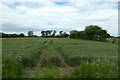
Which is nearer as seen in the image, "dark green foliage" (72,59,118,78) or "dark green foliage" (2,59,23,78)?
"dark green foliage" (2,59,23,78)

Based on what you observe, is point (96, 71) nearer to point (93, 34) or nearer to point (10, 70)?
point (10, 70)

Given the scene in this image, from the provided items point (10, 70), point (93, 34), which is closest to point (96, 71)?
point (10, 70)

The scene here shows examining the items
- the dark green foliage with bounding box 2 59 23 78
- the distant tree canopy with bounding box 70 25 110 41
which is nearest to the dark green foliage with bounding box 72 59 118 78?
the dark green foliage with bounding box 2 59 23 78

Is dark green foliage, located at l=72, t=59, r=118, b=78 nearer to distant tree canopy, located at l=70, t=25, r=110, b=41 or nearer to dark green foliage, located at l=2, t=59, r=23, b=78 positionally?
dark green foliage, located at l=2, t=59, r=23, b=78

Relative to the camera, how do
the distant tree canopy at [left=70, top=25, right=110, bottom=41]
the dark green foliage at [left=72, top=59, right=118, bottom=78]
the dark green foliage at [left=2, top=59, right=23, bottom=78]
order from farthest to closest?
the distant tree canopy at [left=70, top=25, right=110, bottom=41], the dark green foliage at [left=72, top=59, right=118, bottom=78], the dark green foliage at [left=2, top=59, right=23, bottom=78]

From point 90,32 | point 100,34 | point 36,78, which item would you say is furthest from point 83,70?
point 90,32

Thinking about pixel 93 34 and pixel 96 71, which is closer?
pixel 96 71

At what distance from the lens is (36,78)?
8.31m

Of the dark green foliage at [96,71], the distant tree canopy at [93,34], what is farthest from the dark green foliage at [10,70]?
the distant tree canopy at [93,34]

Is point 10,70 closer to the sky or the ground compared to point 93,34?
closer to the ground

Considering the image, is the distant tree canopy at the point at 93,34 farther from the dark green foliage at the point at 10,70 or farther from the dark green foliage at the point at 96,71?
the dark green foliage at the point at 10,70

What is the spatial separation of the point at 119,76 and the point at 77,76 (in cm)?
120

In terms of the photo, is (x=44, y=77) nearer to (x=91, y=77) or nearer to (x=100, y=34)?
→ (x=91, y=77)

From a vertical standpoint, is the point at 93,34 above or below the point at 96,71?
above
